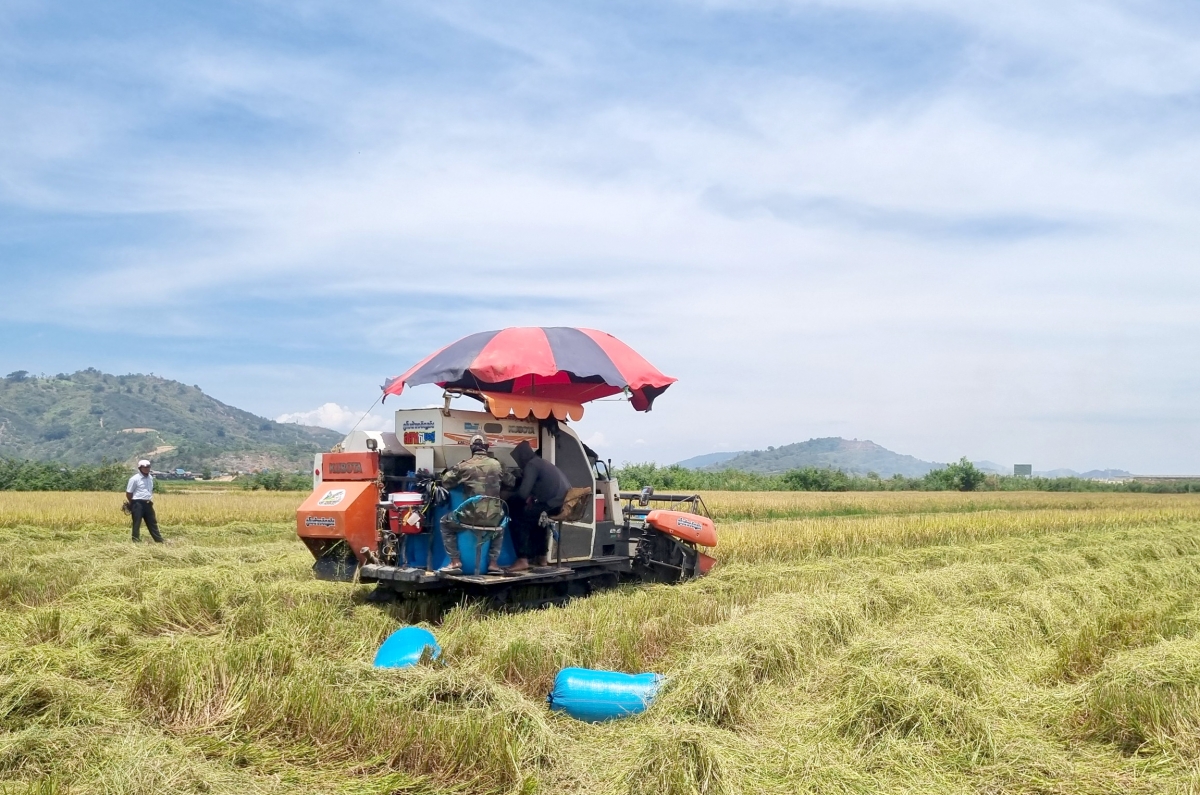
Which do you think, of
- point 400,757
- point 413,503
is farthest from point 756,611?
point 400,757

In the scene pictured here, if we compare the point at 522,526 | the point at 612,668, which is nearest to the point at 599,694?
the point at 612,668

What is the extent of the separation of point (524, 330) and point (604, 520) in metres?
2.31

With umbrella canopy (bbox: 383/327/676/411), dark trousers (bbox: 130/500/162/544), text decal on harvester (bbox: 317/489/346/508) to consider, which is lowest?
dark trousers (bbox: 130/500/162/544)

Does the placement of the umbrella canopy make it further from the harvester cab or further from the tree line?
the tree line

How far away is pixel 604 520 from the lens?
1014cm

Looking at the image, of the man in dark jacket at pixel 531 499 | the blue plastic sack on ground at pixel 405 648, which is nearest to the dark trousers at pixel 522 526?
the man in dark jacket at pixel 531 499

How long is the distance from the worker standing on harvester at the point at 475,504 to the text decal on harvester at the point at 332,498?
98cm

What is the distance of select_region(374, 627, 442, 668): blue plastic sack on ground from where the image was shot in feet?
20.3

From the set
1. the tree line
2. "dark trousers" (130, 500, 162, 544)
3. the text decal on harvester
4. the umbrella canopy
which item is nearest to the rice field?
the text decal on harvester

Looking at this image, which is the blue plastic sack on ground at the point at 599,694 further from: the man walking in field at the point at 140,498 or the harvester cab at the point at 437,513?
the man walking in field at the point at 140,498

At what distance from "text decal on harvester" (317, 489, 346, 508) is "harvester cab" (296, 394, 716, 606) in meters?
0.01

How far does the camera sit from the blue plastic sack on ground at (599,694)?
18.0 feet

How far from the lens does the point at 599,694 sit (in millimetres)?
5551

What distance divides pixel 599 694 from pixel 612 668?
101 cm
